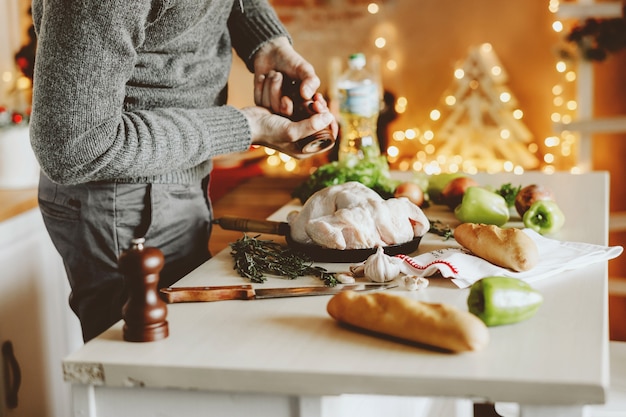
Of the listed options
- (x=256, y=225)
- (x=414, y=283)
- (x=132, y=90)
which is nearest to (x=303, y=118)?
(x=256, y=225)

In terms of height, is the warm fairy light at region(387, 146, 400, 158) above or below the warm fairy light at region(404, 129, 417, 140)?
below

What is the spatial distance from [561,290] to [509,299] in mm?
206

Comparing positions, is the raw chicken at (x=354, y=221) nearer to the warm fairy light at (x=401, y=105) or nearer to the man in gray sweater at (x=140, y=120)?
the man in gray sweater at (x=140, y=120)

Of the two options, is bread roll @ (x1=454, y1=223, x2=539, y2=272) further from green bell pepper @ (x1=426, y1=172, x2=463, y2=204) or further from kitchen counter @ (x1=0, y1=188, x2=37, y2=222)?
kitchen counter @ (x1=0, y1=188, x2=37, y2=222)

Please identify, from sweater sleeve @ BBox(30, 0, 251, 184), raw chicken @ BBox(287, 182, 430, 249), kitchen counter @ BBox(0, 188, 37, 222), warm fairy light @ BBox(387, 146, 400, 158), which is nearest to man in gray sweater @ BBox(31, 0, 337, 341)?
sweater sleeve @ BBox(30, 0, 251, 184)

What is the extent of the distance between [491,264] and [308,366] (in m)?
0.46

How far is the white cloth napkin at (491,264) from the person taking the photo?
49.0 inches

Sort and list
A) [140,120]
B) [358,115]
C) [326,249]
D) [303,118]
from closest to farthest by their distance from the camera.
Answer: [140,120], [326,249], [303,118], [358,115]

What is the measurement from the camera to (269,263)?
133 cm

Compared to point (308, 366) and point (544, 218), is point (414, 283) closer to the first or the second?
point (308, 366)

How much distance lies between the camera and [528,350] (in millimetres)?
968

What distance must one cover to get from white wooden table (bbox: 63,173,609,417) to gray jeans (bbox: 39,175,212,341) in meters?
0.31

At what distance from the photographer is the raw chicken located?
1.34m

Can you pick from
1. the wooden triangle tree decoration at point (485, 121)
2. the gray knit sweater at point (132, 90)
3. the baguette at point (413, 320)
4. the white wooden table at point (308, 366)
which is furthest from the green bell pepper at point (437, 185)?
the wooden triangle tree decoration at point (485, 121)
